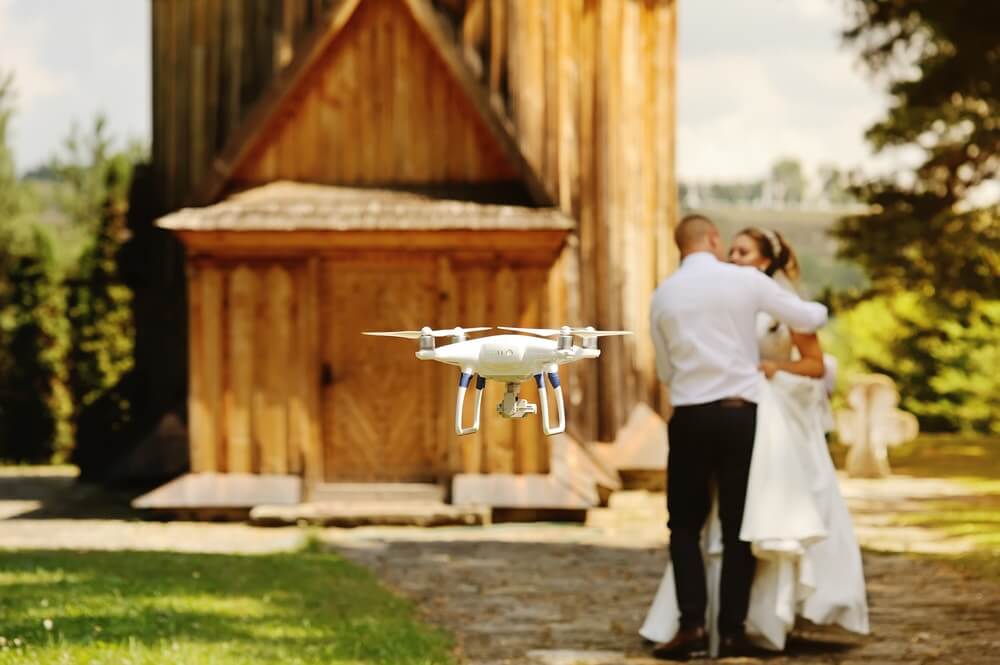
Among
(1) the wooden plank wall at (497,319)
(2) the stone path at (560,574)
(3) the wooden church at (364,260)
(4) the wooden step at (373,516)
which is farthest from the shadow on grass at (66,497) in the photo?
(1) the wooden plank wall at (497,319)

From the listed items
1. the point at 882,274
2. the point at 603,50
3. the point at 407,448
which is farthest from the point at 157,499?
the point at 882,274

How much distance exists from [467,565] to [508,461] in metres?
3.26

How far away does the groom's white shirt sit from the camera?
795cm

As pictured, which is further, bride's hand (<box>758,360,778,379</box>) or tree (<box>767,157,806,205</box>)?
tree (<box>767,157,806,205</box>)

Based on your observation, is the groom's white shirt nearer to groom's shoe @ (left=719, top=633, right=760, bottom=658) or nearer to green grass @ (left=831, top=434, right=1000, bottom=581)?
groom's shoe @ (left=719, top=633, right=760, bottom=658)

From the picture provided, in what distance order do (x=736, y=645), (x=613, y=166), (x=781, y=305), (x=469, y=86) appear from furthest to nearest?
(x=613, y=166) < (x=469, y=86) < (x=736, y=645) < (x=781, y=305)

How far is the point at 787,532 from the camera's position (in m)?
8.75

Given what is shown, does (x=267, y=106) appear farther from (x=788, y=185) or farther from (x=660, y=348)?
(x=788, y=185)

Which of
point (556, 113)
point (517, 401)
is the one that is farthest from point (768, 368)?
point (556, 113)

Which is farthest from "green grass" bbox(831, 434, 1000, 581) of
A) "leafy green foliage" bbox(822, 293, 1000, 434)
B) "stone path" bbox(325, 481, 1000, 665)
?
"leafy green foliage" bbox(822, 293, 1000, 434)

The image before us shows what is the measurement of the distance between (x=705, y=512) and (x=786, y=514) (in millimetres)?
453

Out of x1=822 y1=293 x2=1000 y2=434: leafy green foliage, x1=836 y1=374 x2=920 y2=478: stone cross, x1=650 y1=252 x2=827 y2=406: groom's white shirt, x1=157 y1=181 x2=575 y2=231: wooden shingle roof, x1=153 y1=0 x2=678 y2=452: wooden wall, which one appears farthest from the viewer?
x1=822 y1=293 x2=1000 y2=434: leafy green foliage

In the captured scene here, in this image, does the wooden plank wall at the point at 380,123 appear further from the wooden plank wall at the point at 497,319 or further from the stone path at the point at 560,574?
the stone path at the point at 560,574

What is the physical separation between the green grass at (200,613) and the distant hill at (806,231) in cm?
9802
